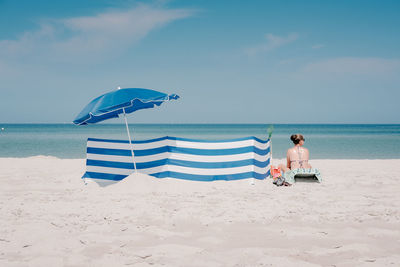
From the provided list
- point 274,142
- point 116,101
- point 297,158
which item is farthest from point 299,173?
point 274,142

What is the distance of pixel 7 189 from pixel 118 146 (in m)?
1.96

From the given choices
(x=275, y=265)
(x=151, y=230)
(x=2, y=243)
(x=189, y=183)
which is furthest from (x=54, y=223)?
(x=189, y=183)

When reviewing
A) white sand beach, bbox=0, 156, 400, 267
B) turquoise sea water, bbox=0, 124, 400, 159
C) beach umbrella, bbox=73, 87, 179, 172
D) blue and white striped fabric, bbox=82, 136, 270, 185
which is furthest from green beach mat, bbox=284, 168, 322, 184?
turquoise sea water, bbox=0, 124, 400, 159

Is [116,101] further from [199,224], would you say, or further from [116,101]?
[199,224]

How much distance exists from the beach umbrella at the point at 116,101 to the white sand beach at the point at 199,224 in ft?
4.02

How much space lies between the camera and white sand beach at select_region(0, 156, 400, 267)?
9.68 feet

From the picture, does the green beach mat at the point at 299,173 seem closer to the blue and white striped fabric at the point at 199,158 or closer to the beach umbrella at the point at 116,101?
the blue and white striped fabric at the point at 199,158

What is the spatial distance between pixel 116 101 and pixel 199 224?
302 cm

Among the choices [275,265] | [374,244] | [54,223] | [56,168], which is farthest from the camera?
[56,168]

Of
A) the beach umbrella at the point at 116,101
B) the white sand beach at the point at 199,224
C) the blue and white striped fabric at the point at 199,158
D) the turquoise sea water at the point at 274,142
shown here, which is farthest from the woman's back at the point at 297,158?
the turquoise sea water at the point at 274,142

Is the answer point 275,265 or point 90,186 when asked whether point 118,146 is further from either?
point 275,265

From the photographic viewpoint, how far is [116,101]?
6.18 metres

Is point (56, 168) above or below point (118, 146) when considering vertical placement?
below

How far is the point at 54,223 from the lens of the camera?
3.95m
